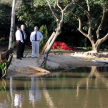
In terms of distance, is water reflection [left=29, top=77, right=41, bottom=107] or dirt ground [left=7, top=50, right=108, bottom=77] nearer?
water reflection [left=29, top=77, right=41, bottom=107]

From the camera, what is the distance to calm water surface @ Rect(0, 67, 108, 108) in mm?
8445

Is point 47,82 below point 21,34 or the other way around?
below

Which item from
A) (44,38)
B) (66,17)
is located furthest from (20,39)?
(66,17)

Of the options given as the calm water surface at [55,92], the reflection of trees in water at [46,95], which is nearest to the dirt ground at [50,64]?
the calm water surface at [55,92]

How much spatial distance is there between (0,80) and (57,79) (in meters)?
2.34

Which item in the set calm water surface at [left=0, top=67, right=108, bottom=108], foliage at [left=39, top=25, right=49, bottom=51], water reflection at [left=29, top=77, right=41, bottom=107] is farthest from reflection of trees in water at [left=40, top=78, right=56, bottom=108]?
foliage at [left=39, top=25, right=49, bottom=51]

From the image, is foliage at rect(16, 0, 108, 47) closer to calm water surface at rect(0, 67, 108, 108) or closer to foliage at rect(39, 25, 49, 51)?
foliage at rect(39, 25, 49, 51)

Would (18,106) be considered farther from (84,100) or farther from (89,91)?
(89,91)

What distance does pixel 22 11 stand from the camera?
23.0 m

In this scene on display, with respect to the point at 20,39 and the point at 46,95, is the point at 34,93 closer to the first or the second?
the point at 46,95

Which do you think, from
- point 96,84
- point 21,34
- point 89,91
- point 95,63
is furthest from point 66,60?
point 89,91

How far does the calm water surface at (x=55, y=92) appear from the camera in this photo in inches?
332

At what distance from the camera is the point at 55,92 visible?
10117 mm

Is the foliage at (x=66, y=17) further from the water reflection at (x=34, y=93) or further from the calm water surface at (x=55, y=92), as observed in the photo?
the water reflection at (x=34, y=93)
